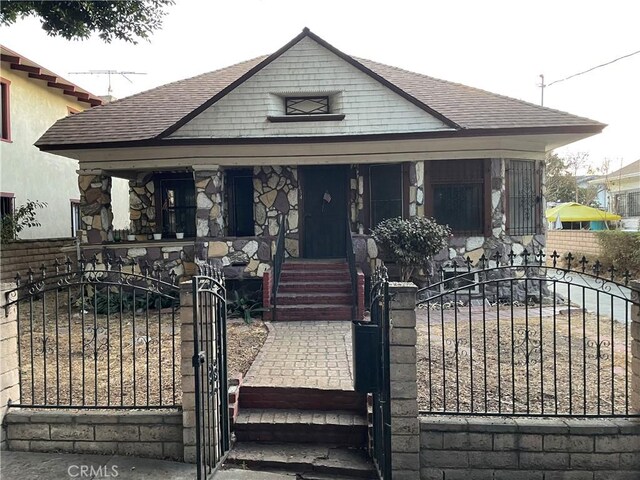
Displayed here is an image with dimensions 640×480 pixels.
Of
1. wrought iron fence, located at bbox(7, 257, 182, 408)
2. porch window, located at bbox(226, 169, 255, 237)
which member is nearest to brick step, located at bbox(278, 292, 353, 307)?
wrought iron fence, located at bbox(7, 257, 182, 408)


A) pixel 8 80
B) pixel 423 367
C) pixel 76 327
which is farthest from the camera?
pixel 8 80

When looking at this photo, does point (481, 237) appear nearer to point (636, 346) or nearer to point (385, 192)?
point (385, 192)

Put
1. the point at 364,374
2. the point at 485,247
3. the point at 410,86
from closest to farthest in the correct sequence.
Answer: the point at 364,374, the point at 485,247, the point at 410,86

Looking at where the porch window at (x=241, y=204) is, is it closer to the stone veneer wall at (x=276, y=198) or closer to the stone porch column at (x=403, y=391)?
the stone veneer wall at (x=276, y=198)

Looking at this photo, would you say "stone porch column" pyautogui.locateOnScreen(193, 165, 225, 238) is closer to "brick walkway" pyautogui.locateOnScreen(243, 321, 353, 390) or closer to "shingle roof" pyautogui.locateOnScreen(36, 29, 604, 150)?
"shingle roof" pyautogui.locateOnScreen(36, 29, 604, 150)

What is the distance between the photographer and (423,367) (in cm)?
545

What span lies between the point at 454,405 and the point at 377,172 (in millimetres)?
6649

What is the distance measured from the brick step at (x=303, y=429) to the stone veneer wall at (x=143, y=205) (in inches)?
334

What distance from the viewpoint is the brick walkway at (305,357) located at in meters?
4.83

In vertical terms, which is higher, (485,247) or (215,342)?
(485,247)

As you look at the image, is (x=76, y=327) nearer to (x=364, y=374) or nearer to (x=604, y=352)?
(x=364, y=374)

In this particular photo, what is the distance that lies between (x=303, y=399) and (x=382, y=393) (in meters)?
1.16

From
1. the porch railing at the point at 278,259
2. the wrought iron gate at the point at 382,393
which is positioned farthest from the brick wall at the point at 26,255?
the wrought iron gate at the point at 382,393

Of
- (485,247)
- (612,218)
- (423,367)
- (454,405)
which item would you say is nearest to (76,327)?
(423,367)
